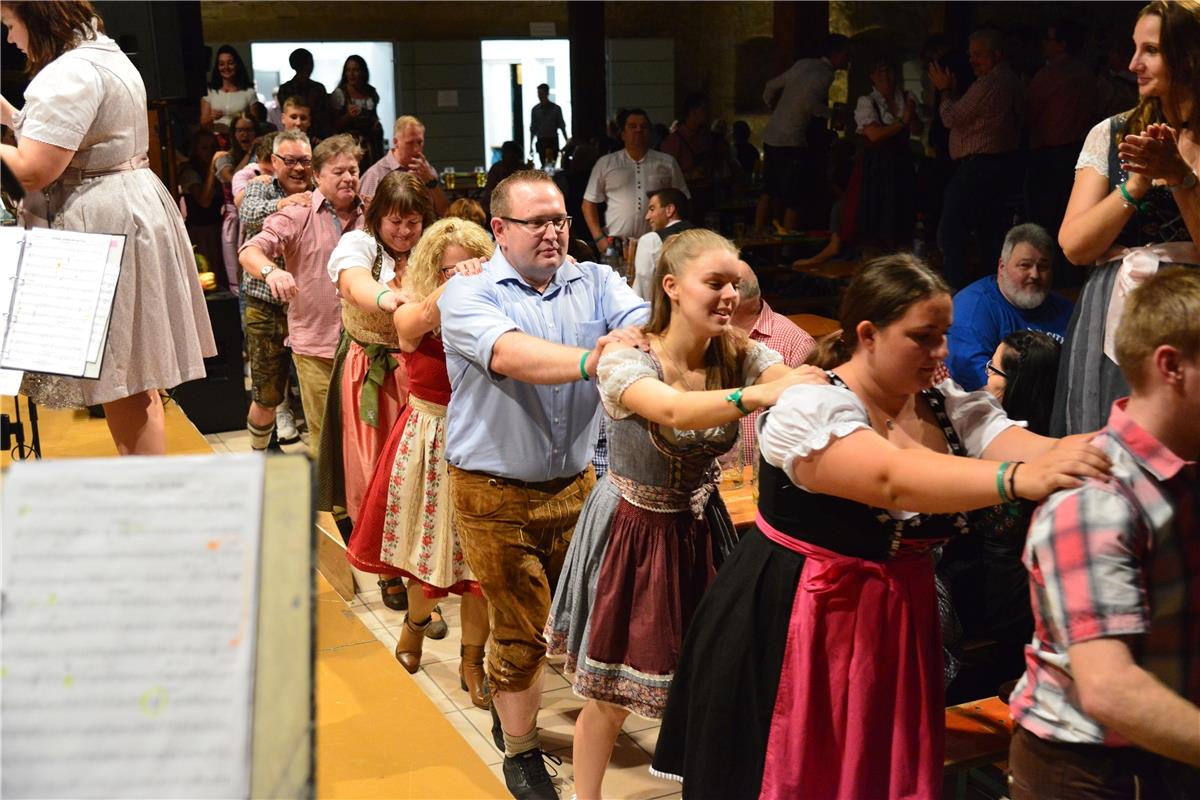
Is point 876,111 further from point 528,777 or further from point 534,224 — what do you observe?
point 528,777

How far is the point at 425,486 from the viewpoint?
3723mm

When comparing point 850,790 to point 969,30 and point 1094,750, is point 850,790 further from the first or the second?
point 969,30

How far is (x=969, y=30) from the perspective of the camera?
11.3 meters

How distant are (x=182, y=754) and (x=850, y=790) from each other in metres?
1.35

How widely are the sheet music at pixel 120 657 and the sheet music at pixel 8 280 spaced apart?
1349 mm

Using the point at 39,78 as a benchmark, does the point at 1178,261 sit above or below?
below

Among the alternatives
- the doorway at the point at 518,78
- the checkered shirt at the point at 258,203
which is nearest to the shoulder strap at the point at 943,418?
the checkered shirt at the point at 258,203

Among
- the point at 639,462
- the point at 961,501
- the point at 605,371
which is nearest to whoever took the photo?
the point at 961,501

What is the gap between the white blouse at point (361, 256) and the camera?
4086 mm

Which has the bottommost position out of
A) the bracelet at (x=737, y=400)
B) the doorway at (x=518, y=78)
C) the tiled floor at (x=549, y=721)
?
the tiled floor at (x=549, y=721)

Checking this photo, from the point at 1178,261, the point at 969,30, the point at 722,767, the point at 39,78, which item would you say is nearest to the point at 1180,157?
the point at 1178,261

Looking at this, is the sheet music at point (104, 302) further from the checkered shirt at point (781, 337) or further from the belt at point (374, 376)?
the checkered shirt at point (781, 337)

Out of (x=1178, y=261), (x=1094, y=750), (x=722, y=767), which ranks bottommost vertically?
(x=722, y=767)

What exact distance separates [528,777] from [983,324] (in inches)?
94.6
